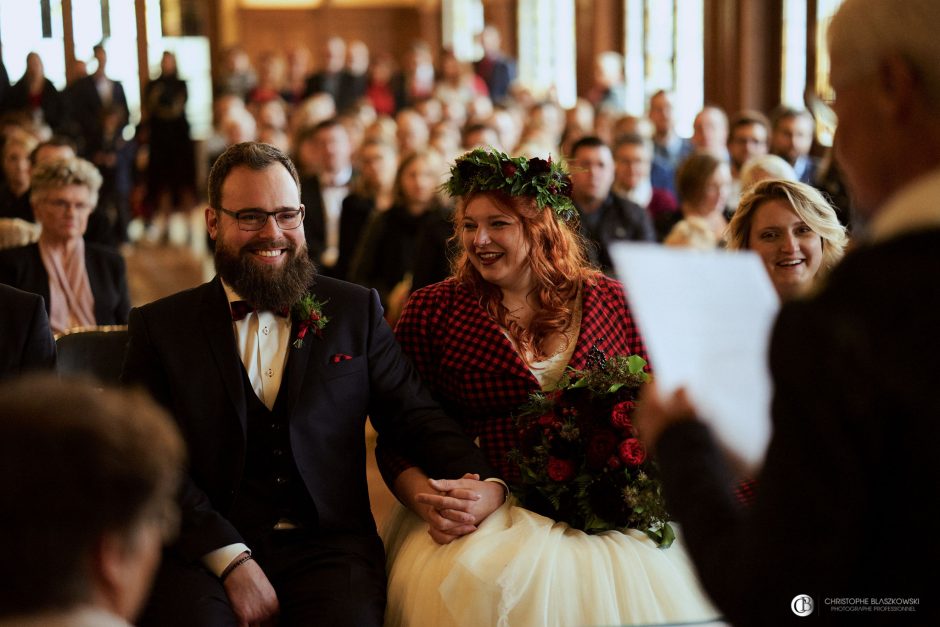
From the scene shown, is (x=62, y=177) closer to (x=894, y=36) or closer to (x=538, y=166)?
(x=538, y=166)

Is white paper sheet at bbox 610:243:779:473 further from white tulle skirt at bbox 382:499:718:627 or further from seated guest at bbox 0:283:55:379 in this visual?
seated guest at bbox 0:283:55:379

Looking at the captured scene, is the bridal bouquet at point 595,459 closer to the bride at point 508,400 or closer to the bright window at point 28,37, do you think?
the bride at point 508,400

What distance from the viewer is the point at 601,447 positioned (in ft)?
9.45

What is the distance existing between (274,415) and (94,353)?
2.72ft

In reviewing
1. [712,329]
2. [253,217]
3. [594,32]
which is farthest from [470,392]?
[594,32]

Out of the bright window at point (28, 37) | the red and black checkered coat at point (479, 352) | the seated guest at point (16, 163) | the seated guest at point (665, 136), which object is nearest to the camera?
the red and black checkered coat at point (479, 352)

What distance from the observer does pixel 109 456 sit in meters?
1.22

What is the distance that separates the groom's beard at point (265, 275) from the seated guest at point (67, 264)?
78.0 inches

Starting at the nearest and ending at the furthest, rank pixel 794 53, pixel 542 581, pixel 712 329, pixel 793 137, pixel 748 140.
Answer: pixel 712 329
pixel 542 581
pixel 793 137
pixel 748 140
pixel 794 53

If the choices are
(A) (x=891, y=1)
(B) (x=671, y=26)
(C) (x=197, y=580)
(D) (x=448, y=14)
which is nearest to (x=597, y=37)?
(B) (x=671, y=26)

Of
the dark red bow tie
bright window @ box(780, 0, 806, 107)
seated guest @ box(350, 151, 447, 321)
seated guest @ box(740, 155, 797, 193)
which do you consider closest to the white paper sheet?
the dark red bow tie

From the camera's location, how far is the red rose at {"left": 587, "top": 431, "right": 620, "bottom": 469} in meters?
2.88

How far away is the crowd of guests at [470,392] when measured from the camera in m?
1.20

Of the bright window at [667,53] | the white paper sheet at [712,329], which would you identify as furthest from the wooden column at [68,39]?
the white paper sheet at [712,329]
